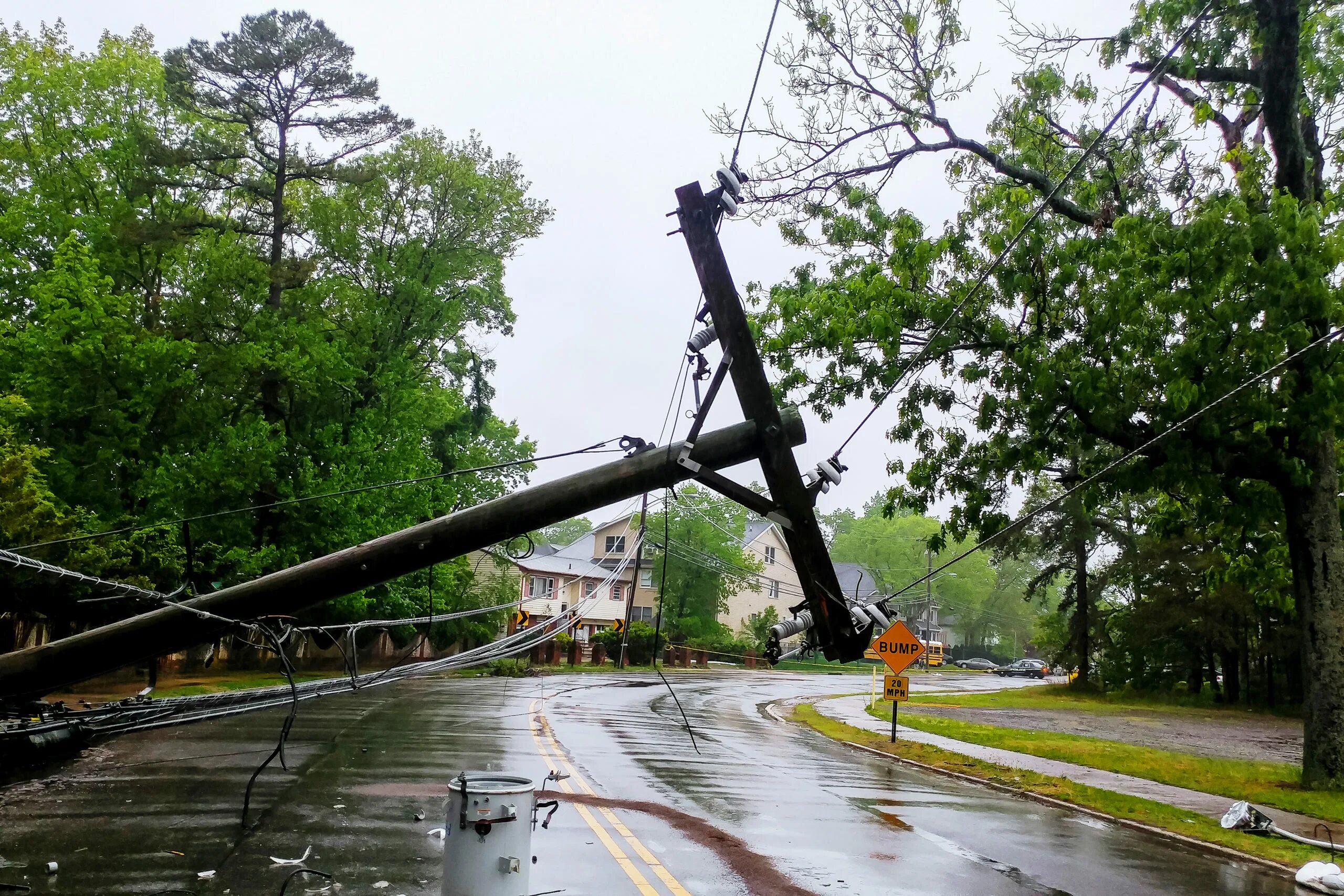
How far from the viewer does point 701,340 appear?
23.7 ft

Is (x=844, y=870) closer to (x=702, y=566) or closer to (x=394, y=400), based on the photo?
(x=394, y=400)

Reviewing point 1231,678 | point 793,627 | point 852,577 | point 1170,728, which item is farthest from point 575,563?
point 793,627

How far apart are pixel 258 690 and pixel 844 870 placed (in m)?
5.18

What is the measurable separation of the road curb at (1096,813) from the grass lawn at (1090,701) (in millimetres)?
19680

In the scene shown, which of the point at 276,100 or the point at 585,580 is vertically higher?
the point at 276,100

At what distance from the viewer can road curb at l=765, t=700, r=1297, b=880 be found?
10.5 metres

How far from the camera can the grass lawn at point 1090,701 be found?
133 feet

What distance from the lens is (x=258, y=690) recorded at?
8.41 m

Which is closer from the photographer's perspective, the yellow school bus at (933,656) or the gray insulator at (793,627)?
the gray insulator at (793,627)

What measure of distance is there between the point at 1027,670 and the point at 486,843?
290ft

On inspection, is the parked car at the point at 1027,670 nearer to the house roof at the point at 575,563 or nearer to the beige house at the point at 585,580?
the beige house at the point at 585,580

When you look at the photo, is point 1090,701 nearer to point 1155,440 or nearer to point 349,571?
point 1155,440

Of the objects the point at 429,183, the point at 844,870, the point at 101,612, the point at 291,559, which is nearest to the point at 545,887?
the point at 844,870

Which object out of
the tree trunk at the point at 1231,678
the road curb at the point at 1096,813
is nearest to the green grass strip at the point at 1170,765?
the road curb at the point at 1096,813
